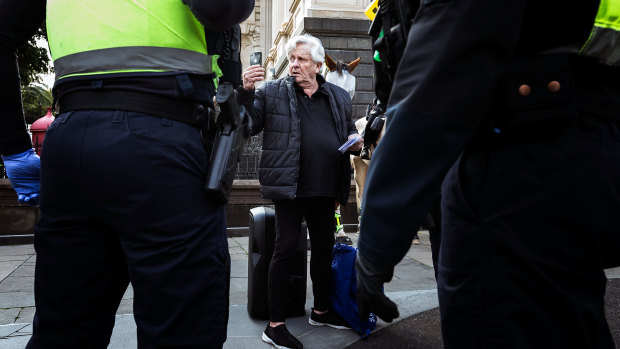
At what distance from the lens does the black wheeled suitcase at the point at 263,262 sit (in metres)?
3.36

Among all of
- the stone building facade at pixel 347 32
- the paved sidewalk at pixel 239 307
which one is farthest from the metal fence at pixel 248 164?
the stone building facade at pixel 347 32

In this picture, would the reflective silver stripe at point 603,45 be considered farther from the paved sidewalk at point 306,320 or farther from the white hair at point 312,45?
the white hair at point 312,45

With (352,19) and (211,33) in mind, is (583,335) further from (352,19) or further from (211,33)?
(352,19)

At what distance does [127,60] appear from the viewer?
136 cm

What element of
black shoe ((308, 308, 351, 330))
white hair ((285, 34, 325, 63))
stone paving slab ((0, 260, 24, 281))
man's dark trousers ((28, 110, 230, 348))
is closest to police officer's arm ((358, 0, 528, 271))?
man's dark trousers ((28, 110, 230, 348))

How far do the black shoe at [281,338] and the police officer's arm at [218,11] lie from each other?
205cm

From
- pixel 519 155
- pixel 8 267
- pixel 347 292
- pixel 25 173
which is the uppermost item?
pixel 519 155

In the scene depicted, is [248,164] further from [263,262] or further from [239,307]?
[263,262]

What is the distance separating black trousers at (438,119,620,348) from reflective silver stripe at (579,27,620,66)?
134 millimetres

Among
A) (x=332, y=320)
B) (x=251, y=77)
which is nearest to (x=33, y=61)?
(x=332, y=320)

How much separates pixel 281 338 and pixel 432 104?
2.33 metres

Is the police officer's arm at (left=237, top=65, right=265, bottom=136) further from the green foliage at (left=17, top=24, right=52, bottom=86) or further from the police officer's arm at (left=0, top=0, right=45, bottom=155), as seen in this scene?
the green foliage at (left=17, top=24, right=52, bottom=86)

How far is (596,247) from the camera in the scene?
944 mm

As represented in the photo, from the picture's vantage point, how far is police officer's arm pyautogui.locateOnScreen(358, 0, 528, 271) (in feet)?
2.94
